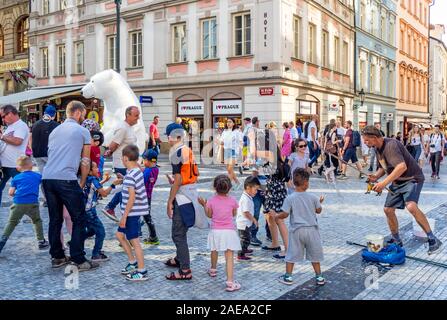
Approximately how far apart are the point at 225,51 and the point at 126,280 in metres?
17.3

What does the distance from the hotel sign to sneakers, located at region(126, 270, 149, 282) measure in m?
29.9

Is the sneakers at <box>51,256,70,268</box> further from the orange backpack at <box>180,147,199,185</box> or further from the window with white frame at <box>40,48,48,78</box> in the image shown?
the window with white frame at <box>40,48,48,78</box>

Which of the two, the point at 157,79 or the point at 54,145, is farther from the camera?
the point at 157,79

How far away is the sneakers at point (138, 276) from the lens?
4904 millimetres

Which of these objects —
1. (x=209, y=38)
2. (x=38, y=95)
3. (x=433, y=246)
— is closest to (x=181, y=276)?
(x=433, y=246)

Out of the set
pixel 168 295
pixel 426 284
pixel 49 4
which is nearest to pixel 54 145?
pixel 168 295

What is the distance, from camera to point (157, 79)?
930 inches

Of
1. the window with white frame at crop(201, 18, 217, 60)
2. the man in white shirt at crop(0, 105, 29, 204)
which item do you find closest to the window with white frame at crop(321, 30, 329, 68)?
the window with white frame at crop(201, 18, 217, 60)

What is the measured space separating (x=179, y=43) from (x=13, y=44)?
16.0 metres

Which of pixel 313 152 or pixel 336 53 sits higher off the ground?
pixel 336 53

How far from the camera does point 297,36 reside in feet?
71.1

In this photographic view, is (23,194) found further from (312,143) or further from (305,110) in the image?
(305,110)

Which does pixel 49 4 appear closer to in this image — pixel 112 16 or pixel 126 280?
pixel 112 16

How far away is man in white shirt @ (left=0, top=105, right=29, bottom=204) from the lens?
6.98m
